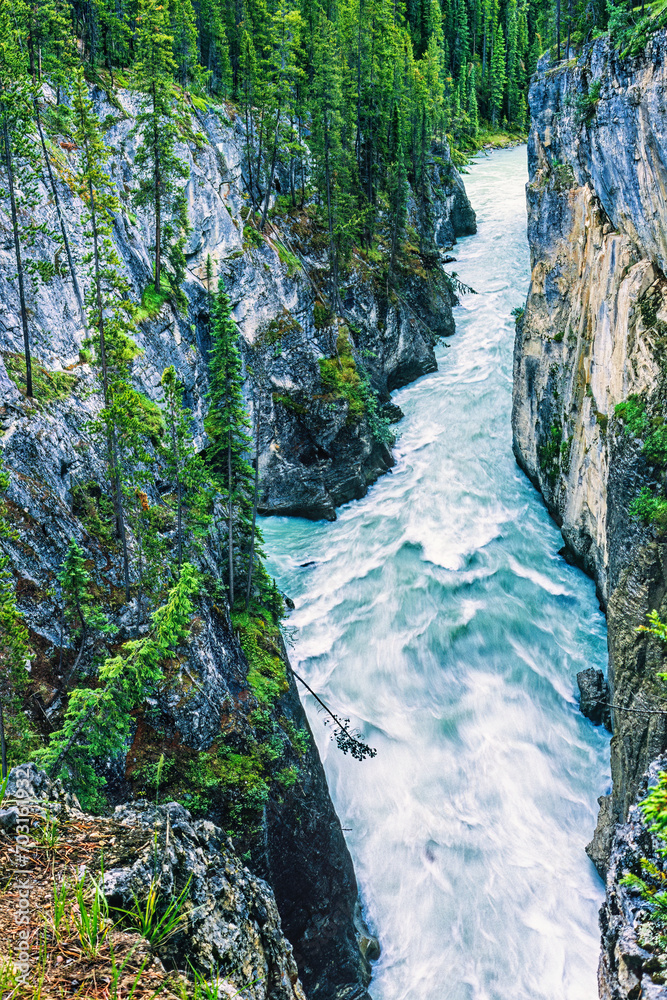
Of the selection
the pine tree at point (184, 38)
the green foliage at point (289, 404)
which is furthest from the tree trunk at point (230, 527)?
the pine tree at point (184, 38)

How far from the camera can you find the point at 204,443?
21797mm

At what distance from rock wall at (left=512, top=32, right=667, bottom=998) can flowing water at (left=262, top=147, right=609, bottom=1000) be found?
1.89 metres

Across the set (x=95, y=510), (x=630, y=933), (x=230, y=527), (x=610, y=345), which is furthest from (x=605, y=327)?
(x=95, y=510)

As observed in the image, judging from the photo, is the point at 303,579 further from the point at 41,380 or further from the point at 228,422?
the point at 41,380

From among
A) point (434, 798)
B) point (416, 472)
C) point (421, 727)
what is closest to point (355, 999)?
point (434, 798)

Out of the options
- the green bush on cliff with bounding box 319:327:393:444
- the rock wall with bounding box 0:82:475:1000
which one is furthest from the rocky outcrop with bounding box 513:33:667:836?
the rock wall with bounding box 0:82:475:1000

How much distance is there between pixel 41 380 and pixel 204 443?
7.06m

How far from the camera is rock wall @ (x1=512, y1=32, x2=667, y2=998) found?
14.4 metres

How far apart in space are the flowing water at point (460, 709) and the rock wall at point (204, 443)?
1761 millimetres

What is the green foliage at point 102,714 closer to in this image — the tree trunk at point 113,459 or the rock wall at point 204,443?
the rock wall at point 204,443

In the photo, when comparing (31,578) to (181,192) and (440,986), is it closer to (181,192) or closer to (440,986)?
(440,986)

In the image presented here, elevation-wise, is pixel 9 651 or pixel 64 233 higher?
pixel 64 233

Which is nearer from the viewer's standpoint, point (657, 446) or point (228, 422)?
point (657, 446)

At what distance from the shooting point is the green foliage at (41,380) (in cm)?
1468
